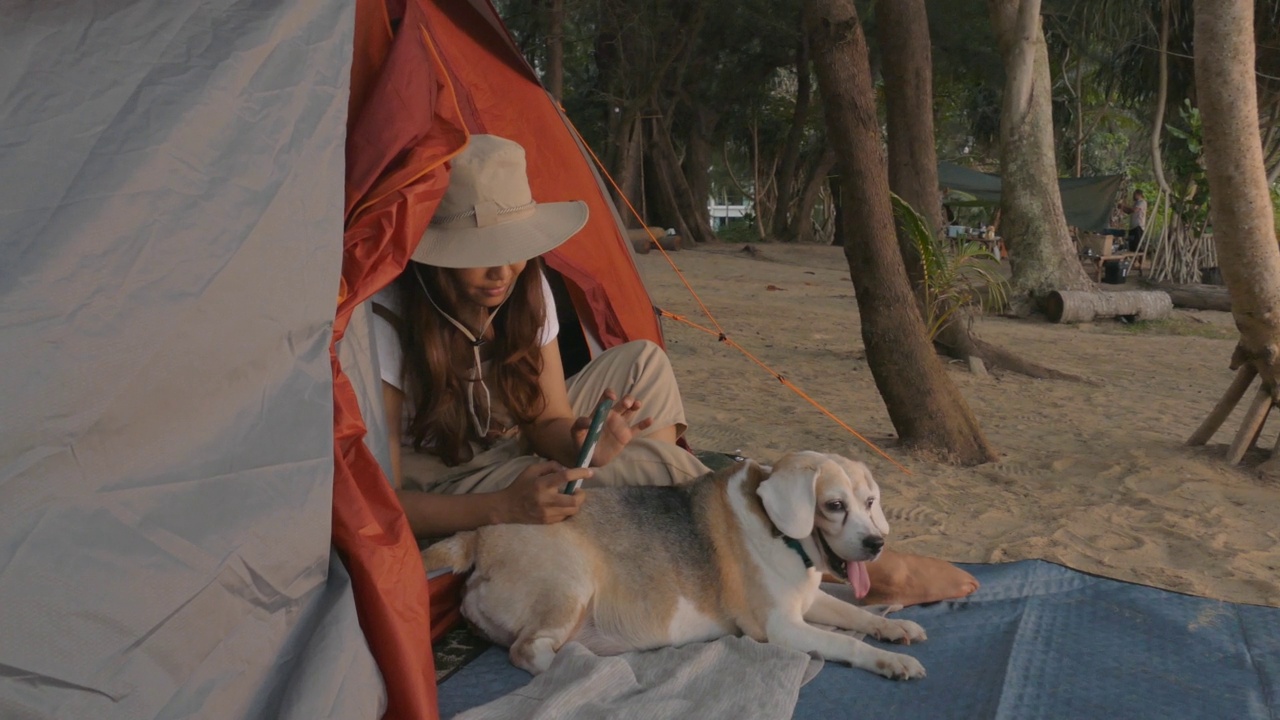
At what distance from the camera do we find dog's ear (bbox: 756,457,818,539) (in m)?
2.47

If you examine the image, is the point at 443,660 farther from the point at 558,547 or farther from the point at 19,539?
the point at 19,539

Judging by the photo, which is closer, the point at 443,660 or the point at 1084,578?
the point at 443,660

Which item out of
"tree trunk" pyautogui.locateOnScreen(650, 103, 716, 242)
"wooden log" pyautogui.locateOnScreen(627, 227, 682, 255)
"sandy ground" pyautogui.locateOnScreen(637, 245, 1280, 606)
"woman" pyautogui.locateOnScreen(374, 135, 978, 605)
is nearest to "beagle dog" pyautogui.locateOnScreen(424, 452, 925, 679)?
"woman" pyautogui.locateOnScreen(374, 135, 978, 605)

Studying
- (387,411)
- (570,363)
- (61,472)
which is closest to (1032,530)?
(570,363)

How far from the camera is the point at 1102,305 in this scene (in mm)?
11445

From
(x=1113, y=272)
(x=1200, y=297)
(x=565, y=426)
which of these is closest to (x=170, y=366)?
(x=565, y=426)

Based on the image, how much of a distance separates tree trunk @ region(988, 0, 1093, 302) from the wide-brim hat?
9.23 m

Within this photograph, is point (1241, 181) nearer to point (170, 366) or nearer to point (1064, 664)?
point (1064, 664)

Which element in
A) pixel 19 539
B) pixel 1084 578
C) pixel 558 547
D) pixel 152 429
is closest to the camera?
pixel 19 539

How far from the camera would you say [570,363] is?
13.4ft

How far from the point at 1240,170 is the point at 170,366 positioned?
205 inches

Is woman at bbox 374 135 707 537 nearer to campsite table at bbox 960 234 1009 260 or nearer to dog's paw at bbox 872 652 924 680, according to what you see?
dog's paw at bbox 872 652 924 680

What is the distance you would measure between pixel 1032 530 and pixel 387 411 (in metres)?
2.95

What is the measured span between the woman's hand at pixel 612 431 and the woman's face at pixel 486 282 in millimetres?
423
